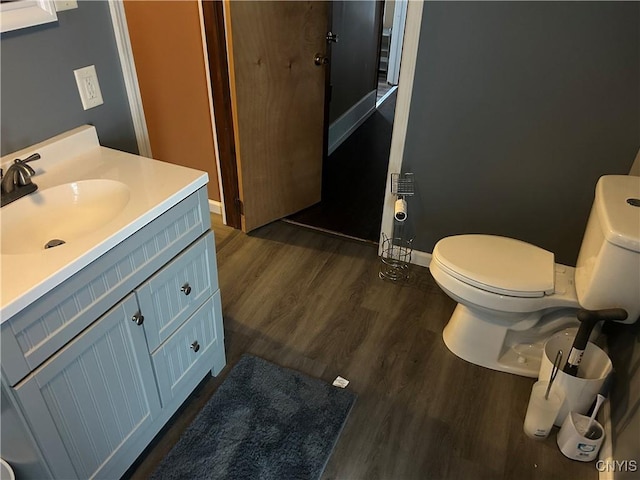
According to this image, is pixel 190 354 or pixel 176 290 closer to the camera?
pixel 176 290

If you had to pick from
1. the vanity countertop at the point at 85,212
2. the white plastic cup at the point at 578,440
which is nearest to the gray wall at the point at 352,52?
the vanity countertop at the point at 85,212

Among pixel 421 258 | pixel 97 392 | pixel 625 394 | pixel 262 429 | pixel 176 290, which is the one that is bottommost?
pixel 262 429

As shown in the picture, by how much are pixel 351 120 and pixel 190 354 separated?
2.88 metres

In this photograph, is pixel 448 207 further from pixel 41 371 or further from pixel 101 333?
pixel 41 371

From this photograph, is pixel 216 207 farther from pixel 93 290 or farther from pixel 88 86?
pixel 93 290

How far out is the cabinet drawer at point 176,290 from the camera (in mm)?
1412

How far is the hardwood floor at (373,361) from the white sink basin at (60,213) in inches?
31.6

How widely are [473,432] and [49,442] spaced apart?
1356 mm

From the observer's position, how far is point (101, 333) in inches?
49.6

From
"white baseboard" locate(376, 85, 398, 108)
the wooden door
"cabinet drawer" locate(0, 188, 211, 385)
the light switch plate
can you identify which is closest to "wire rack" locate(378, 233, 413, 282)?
the wooden door

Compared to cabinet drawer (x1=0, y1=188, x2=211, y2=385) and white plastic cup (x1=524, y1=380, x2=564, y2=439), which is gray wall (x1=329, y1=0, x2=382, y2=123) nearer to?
cabinet drawer (x1=0, y1=188, x2=211, y2=385)

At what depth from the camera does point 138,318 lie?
1.38m

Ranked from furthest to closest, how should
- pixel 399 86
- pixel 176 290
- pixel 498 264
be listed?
pixel 399 86, pixel 498 264, pixel 176 290

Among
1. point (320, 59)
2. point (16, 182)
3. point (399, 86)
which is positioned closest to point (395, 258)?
point (399, 86)
